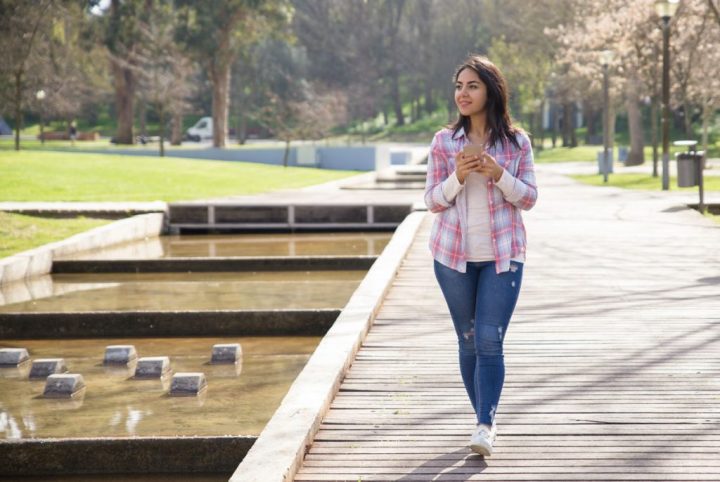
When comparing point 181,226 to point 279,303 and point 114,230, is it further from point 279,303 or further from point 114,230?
point 279,303

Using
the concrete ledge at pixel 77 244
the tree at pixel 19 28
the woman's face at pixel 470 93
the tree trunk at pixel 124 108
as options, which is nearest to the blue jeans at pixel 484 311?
the woman's face at pixel 470 93

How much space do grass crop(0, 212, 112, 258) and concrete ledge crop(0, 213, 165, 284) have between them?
0.43m

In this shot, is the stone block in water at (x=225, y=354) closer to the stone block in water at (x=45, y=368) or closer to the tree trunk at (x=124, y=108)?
the stone block in water at (x=45, y=368)

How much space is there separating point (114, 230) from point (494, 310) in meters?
16.3

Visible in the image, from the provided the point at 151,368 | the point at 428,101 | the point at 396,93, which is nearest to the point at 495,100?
the point at 151,368

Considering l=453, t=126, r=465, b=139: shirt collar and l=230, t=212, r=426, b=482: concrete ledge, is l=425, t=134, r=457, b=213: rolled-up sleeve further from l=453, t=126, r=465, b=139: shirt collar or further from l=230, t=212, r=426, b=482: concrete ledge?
l=230, t=212, r=426, b=482: concrete ledge

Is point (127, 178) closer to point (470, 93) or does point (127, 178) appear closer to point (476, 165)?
point (470, 93)

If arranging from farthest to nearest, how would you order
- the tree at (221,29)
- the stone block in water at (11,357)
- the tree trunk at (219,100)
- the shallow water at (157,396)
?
the tree trunk at (219,100) → the tree at (221,29) → the stone block in water at (11,357) → the shallow water at (157,396)

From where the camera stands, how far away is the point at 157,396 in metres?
10.1

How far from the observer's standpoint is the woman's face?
5609 mm

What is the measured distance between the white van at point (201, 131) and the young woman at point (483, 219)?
255 ft

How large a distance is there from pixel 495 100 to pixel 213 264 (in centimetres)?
1292

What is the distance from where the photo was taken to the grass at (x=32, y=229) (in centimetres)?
1925

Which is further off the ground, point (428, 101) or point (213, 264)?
point (428, 101)
